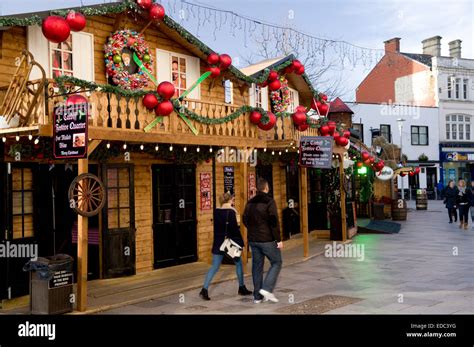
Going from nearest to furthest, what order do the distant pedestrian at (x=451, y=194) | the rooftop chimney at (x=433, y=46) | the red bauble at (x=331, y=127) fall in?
the red bauble at (x=331, y=127)
the distant pedestrian at (x=451, y=194)
the rooftop chimney at (x=433, y=46)

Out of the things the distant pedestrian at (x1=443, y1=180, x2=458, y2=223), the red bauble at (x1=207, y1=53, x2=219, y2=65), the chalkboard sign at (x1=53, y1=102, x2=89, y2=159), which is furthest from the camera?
the distant pedestrian at (x1=443, y1=180, x2=458, y2=223)

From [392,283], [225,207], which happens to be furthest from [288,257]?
[225,207]

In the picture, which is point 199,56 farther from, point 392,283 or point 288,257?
point 392,283

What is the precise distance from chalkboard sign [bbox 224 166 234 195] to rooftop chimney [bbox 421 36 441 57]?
3623 centimetres

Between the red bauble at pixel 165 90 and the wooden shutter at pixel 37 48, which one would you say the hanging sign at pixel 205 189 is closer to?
the red bauble at pixel 165 90

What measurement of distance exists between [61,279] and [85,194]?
4.32ft

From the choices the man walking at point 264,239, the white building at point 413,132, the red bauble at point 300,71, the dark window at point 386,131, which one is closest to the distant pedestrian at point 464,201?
the red bauble at point 300,71

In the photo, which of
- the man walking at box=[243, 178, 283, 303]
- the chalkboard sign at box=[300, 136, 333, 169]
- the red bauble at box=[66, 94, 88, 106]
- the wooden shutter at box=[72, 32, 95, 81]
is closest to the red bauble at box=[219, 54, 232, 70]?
the chalkboard sign at box=[300, 136, 333, 169]

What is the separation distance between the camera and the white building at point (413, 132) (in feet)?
135

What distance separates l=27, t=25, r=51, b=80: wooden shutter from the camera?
32.4 feet

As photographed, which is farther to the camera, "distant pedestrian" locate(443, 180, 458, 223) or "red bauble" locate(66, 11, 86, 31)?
"distant pedestrian" locate(443, 180, 458, 223)

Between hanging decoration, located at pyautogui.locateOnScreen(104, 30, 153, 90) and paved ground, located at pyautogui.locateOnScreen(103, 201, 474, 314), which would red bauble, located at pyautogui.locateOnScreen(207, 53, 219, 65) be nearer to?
hanging decoration, located at pyautogui.locateOnScreen(104, 30, 153, 90)

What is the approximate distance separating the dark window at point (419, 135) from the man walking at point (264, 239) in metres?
37.1

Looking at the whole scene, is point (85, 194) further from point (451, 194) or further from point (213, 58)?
point (451, 194)
